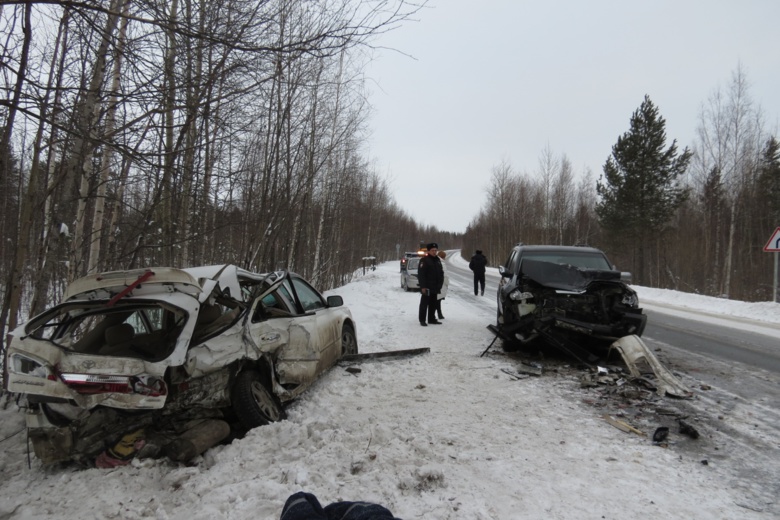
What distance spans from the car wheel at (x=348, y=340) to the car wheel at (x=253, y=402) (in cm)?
232

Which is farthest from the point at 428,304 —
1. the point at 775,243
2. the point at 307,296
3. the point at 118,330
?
the point at 775,243

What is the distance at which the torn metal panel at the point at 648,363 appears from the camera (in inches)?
205

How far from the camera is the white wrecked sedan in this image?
3100 millimetres

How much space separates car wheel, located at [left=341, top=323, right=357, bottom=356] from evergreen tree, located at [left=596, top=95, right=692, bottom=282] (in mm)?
30650

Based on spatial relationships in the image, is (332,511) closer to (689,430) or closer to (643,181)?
(689,430)

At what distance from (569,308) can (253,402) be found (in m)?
4.84

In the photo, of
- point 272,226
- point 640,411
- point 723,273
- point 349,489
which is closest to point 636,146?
point 723,273

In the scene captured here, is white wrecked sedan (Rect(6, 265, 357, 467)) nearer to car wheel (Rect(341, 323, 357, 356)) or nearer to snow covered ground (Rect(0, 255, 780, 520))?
snow covered ground (Rect(0, 255, 780, 520))

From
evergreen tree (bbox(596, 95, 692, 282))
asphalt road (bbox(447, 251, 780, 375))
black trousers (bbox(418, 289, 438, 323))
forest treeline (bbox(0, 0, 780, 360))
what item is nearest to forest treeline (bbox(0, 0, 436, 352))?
forest treeline (bbox(0, 0, 780, 360))

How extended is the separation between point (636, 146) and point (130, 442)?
35.6m

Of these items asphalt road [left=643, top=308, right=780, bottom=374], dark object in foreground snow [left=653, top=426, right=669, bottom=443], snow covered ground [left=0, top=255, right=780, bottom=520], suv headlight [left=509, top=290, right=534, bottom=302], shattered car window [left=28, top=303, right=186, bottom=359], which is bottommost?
snow covered ground [left=0, top=255, right=780, bottom=520]

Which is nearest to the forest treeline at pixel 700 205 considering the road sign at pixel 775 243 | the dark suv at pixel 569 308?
the road sign at pixel 775 243

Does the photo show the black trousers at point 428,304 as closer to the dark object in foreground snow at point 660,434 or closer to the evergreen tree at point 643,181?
the dark object in foreground snow at point 660,434

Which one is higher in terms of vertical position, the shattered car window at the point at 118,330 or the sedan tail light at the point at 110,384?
the shattered car window at the point at 118,330
